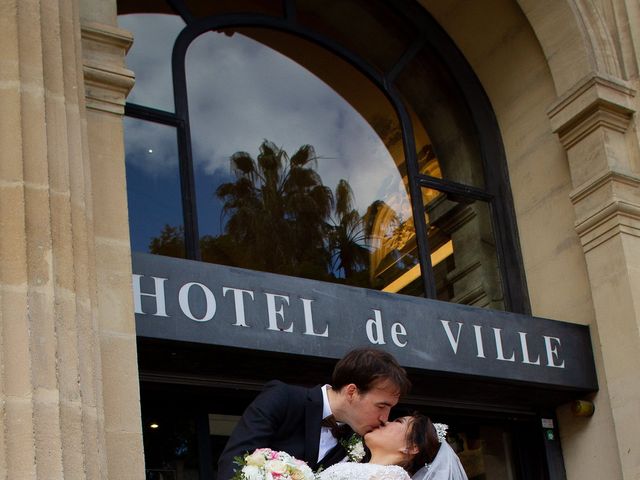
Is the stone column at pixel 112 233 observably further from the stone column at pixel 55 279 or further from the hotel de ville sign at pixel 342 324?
the hotel de ville sign at pixel 342 324

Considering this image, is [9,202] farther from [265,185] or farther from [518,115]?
[518,115]

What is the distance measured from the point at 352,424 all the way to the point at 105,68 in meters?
2.66

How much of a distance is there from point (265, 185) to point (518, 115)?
9.04 ft

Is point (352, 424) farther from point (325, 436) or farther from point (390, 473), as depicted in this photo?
point (390, 473)

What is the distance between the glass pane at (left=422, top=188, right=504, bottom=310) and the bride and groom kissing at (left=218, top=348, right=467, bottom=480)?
13.3 feet

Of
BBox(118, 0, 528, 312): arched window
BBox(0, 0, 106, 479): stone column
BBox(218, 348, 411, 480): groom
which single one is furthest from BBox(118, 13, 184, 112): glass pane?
BBox(218, 348, 411, 480): groom

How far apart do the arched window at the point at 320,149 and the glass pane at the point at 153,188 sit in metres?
0.01

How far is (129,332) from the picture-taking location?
663 centimetres

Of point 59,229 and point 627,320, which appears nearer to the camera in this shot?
point 59,229

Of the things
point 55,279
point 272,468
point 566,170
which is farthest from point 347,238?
point 272,468

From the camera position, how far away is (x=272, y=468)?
216 inches

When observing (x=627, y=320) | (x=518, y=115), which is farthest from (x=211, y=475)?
(x=518, y=115)

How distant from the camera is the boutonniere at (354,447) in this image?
6.27m

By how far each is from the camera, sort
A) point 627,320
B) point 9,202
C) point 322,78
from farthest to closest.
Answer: point 322,78 → point 627,320 → point 9,202
